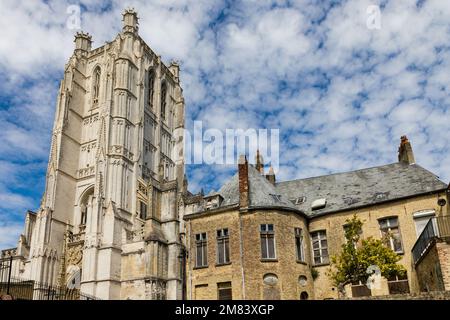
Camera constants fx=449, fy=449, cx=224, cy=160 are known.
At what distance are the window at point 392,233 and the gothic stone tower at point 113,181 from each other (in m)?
15.5

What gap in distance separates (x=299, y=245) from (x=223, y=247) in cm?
428

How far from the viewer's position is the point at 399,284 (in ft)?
72.8

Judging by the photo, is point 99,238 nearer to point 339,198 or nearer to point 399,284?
point 339,198

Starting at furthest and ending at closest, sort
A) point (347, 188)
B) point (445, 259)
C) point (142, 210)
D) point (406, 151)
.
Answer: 1. point (142, 210)
2. point (406, 151)
3. point (347, 188)
4. point (445, 259)

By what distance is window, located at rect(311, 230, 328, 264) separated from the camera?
83.8ft

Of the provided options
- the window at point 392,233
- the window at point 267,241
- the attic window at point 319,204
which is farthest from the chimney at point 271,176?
the window at point 392,233

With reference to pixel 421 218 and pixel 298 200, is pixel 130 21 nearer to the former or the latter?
pixel 298 200

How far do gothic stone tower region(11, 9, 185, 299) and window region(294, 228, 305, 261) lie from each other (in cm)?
1152

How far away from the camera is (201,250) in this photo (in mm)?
25109

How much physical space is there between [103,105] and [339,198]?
96.5 ft

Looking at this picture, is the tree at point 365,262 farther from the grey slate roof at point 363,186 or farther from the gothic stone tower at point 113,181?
the gothic stone tower at point 113,181

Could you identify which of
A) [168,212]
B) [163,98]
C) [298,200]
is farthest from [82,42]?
[298,200]
